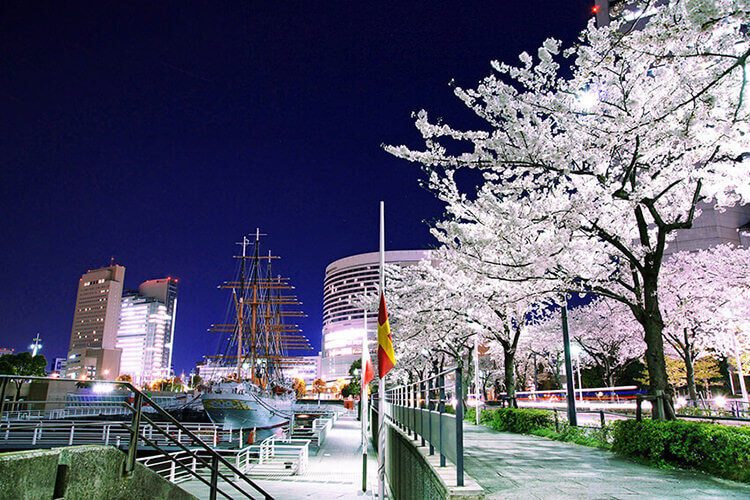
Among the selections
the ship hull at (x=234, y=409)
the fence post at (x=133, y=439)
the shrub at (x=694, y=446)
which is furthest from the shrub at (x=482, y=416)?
the ship hull at (x=234, y=409)

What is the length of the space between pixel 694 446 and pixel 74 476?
8075 millimetres

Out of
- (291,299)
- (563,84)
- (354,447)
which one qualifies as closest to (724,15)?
(563,84)

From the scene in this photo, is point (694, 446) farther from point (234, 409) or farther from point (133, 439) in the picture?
point (234, 409)

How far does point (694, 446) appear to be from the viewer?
23.5 ft

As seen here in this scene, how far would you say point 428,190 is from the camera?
1328 cm

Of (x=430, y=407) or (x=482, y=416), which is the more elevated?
(x=430, y=407)

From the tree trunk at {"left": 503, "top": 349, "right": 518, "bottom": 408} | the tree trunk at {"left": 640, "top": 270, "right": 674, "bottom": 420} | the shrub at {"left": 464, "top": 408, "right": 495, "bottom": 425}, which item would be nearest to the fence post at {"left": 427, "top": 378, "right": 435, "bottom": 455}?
the tree trunk at {"left": 640, "top": 270, "right": 674, "bottom": 420}

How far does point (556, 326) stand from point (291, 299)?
54754 millimetres

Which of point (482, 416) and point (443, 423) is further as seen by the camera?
point (482, 416)

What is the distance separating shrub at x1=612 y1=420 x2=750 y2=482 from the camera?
254 inches

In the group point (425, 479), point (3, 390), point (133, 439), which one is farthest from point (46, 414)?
point (425, 479)

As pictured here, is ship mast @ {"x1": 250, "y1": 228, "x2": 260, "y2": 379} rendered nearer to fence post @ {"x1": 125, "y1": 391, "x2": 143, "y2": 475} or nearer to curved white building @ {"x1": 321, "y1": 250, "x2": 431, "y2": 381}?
fence post @ {"x1": 125, "y1": 391, "x2": 143, "y2": 475}

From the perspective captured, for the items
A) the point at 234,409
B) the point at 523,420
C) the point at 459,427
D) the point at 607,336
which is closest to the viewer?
the point at 459,427

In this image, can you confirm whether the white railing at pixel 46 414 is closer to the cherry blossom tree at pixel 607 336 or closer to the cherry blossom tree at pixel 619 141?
the cherry blossom tree at pixel 619 141
